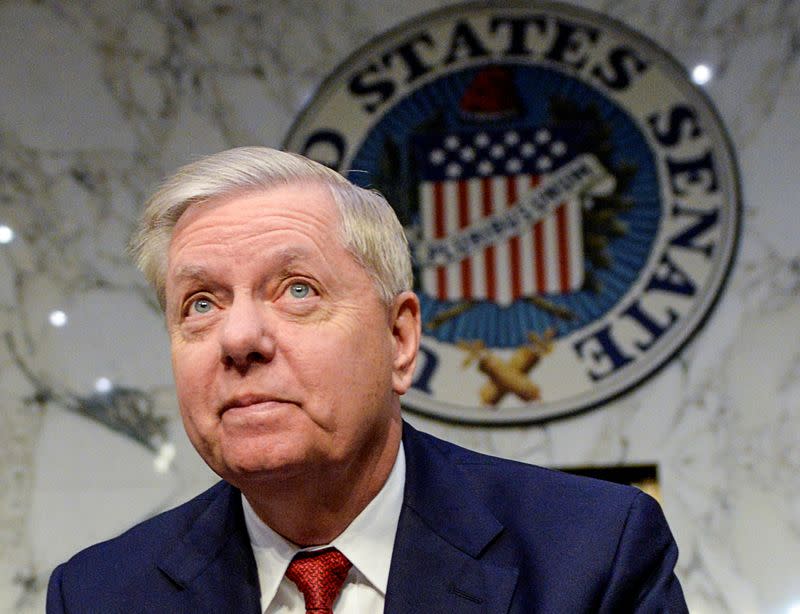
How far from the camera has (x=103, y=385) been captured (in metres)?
3.57

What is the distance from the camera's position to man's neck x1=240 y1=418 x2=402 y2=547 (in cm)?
177

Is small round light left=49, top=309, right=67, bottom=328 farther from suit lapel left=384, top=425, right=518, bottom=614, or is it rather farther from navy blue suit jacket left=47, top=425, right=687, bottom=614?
suit lapel left=384, top=425, right=518, bottom=614

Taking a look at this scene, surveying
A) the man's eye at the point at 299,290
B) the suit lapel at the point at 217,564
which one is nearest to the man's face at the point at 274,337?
the man's eye at the point at 299,290

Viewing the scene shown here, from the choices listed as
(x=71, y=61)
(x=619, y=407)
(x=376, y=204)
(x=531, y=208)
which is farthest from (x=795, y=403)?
(x=71, y=61)

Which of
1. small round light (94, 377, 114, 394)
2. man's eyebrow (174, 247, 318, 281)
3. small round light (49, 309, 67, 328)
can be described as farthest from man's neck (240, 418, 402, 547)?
small round light (49, 309, 67, 328)

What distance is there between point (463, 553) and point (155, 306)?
6.54 feet

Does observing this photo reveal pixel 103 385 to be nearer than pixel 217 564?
No

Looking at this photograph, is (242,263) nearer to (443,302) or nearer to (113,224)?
(443,302)

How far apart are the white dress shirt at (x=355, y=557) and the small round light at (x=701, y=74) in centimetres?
200

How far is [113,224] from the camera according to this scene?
12.0ft

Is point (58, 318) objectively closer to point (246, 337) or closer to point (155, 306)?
point (155, 306)

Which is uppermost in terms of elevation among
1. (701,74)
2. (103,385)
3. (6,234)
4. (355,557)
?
(701,74)

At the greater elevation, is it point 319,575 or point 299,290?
point 299,290

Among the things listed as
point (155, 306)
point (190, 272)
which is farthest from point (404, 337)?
point (155, 306)
